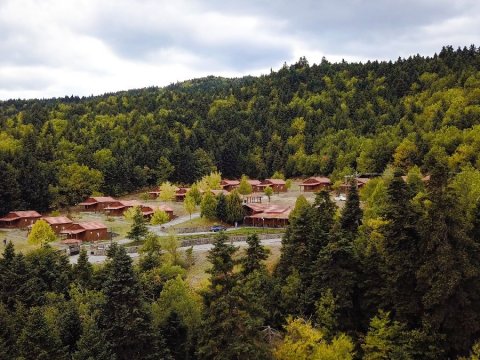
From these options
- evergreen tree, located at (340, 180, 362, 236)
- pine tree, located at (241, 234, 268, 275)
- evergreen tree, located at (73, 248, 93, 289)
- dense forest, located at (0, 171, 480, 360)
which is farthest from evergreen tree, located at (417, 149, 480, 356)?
evergreen tree, located at (73, 248, 93, 289)

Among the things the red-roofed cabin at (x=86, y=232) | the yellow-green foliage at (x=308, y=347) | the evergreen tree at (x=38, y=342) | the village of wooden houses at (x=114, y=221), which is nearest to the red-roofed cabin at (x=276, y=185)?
the village of wooden houses at (x=114, y=221)

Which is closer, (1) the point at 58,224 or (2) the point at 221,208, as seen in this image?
(2) the point at 221,208

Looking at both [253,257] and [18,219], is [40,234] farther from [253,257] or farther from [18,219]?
[253,257]

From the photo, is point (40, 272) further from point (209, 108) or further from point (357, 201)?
point (209, 108)

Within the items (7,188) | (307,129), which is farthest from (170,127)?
(7,188)

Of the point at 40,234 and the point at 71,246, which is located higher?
the point at 40,234

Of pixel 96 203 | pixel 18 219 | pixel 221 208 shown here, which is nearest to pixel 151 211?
pixel 96 203

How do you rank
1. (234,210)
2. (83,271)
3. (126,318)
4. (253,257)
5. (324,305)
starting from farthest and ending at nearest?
(234,210) → (83,271) → (253,257) → (324,305) → (126,318)
